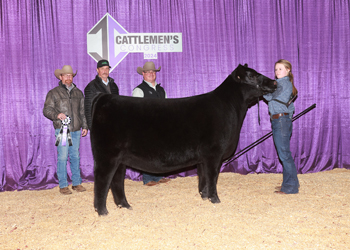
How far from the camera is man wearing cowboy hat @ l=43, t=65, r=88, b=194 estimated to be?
4113mm

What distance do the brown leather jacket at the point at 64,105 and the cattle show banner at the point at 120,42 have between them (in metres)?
0.89

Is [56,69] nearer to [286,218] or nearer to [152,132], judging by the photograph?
[152,132]

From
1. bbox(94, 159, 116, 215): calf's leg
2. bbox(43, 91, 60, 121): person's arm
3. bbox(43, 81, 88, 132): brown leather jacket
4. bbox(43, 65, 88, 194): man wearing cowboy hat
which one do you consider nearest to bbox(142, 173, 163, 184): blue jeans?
bbox(43, 65, 88, 194): man wearing cowboy hat

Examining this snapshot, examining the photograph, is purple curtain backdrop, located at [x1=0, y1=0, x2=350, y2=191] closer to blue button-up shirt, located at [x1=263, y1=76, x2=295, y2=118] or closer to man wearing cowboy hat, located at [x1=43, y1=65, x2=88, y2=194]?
man wearing cowboy hat, located at [x1=43, y1=65, x2=88, y2=194]

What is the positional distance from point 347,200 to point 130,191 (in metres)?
2.78

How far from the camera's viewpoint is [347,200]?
11.3 feet

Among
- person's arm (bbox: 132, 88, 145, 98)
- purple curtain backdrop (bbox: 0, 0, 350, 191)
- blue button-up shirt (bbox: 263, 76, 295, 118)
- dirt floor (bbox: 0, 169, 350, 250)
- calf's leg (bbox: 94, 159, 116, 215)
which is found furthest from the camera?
purple curtain backdrop (bbox: 0, 0, 350, 191)

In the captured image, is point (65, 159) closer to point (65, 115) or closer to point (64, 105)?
point (65, 115)

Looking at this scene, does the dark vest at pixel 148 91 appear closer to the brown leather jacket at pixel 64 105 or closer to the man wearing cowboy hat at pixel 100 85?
the man wearing cowboy hat at pixel 100 85

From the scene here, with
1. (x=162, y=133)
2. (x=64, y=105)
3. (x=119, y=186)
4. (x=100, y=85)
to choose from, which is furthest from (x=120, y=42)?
(x=119, y=186)

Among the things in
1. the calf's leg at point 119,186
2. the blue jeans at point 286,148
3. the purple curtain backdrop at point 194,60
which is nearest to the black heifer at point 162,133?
the calf's leg at point 119,186

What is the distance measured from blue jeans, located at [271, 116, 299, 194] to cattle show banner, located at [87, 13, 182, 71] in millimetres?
2191

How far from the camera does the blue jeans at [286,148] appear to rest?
366 cm

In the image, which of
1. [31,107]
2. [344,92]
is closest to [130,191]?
[31,107]
